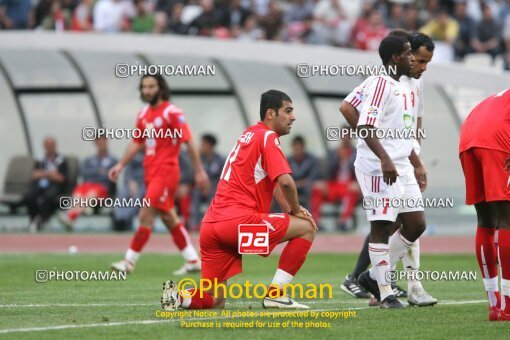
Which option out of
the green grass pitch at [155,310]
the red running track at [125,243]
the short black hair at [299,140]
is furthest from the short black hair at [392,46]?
the short black hair at [299,140]

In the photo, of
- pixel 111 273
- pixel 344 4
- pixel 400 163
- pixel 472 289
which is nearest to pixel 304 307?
pixel 400 163

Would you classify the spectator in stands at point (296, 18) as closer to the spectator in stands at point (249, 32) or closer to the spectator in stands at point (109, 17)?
the spectator in stands at point (249, 32)

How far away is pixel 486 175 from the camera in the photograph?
365 inches

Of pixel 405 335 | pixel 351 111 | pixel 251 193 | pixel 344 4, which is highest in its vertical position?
pixel 344 4

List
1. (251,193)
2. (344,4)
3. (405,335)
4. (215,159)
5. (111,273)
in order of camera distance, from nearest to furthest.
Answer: (405,335)
(251,193)
(111,273)
(215,159)
(344,4)

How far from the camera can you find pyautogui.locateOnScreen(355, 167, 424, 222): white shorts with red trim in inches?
400

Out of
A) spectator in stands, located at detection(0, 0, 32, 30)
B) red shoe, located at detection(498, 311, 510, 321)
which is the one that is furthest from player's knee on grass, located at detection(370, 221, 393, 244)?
spectator in stands, located at detection(0, 0, 32, 30)

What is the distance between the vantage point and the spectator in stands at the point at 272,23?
25663mm

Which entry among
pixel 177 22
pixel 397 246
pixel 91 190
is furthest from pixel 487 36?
pixel 397 246

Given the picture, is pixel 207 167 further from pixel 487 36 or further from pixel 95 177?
pixel 487 36

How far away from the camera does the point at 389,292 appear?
10.2 m

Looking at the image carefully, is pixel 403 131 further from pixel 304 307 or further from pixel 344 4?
pixel 344 4

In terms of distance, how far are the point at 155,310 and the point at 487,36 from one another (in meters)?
17.5

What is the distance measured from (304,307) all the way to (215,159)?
1355cm
